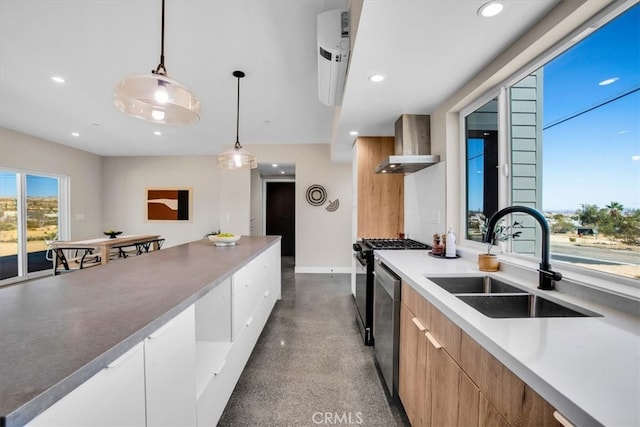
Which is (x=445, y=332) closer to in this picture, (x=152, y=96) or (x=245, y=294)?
(x=245, y=294)

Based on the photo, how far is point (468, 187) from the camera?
2.29 meters

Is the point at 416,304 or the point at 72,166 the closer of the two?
the point at 416,304

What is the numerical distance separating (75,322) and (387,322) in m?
1.61

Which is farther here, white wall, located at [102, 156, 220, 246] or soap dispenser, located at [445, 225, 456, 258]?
white wall, located at [102, 156, 220, 246]

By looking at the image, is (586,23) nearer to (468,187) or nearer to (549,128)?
(549,128)

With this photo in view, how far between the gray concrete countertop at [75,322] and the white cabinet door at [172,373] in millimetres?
67

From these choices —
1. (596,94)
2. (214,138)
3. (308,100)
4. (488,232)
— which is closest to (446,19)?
(596,94)

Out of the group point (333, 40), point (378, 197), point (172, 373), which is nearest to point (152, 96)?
point (333, 40)

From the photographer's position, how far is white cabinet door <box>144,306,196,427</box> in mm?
908

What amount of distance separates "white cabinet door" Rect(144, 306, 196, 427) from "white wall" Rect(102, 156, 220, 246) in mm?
6122

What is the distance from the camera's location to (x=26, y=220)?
5.17 m

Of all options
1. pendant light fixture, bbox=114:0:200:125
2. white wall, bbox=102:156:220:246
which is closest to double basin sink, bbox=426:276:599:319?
pendant light fixture, bbox=114:0:200:125

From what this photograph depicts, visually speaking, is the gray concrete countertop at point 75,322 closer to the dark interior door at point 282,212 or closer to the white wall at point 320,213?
the white wall at point 320,213

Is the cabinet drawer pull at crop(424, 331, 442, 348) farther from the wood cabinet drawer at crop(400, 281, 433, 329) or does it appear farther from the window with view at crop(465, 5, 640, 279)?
the window with view at crop(465, 5, 640, 279)
